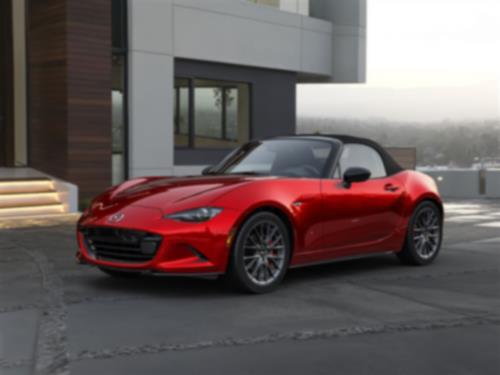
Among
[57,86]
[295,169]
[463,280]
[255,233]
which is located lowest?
[463,280]

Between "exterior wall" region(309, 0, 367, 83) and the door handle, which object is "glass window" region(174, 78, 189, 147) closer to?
"exterior wall" region(309, 0, 367, 83)

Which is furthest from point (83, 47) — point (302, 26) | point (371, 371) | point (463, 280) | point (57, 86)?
point (371, 371)

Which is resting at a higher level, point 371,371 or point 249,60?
point 249,60

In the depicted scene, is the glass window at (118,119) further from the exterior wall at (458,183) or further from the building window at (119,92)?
the exterior wall at (458,183)

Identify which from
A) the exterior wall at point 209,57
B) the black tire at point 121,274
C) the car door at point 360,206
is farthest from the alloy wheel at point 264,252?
the exterior wall at point 209,57

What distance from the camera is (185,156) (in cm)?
2041

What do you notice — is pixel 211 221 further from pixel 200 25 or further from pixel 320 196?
pixel 200 25

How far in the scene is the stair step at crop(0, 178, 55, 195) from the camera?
576 inches

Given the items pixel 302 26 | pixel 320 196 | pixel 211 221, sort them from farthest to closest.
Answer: pixel 302 26, pixel 320 196, pixel 211 221

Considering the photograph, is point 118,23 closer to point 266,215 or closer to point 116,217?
point 116,217

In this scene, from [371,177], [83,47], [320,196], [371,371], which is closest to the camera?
[371,371]

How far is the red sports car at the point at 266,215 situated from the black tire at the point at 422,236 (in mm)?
12

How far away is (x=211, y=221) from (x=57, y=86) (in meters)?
10.6

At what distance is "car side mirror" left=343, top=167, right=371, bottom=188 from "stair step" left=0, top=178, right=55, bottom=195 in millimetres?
8836
